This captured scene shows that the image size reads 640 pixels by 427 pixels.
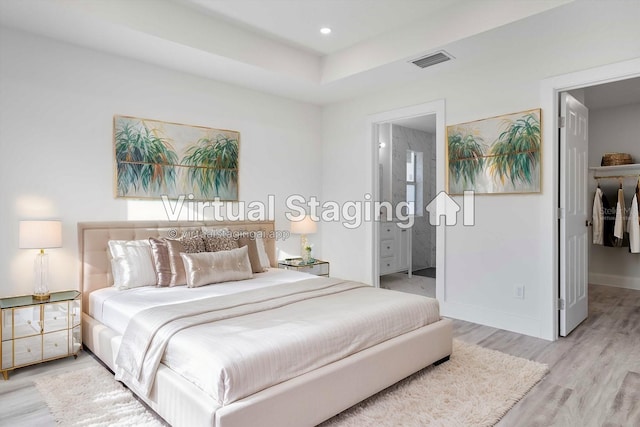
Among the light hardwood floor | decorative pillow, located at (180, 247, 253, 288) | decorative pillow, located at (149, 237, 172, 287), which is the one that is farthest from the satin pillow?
the light hardwood floor

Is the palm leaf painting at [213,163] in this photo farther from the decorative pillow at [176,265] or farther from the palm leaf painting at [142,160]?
the decorative pillow at [176,265]

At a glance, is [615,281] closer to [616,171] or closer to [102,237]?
[616,171]

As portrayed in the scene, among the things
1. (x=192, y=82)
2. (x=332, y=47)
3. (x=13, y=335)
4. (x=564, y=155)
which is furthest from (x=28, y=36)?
(x=564, y=155)

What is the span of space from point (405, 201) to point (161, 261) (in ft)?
15.3

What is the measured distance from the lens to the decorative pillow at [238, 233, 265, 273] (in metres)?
3.89

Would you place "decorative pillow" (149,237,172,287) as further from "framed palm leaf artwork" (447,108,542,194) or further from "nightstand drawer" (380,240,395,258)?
"nightstand drawer" (380,240,395,258)

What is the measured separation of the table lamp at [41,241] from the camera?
2869 millimetres

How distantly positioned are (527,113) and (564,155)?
0.50 m

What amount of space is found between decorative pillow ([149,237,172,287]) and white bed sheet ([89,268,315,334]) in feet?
0.27

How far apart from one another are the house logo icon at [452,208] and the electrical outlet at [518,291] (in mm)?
749

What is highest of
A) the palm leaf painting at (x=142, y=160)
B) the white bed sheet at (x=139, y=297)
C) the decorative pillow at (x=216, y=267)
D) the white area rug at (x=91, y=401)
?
the palm leaf painting at (x=142, y=160)

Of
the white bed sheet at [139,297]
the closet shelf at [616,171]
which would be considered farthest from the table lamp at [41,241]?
the closet shelf at [616,171]

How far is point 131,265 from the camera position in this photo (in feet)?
10.6

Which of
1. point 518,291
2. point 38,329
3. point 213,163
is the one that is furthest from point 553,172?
point 38,329
